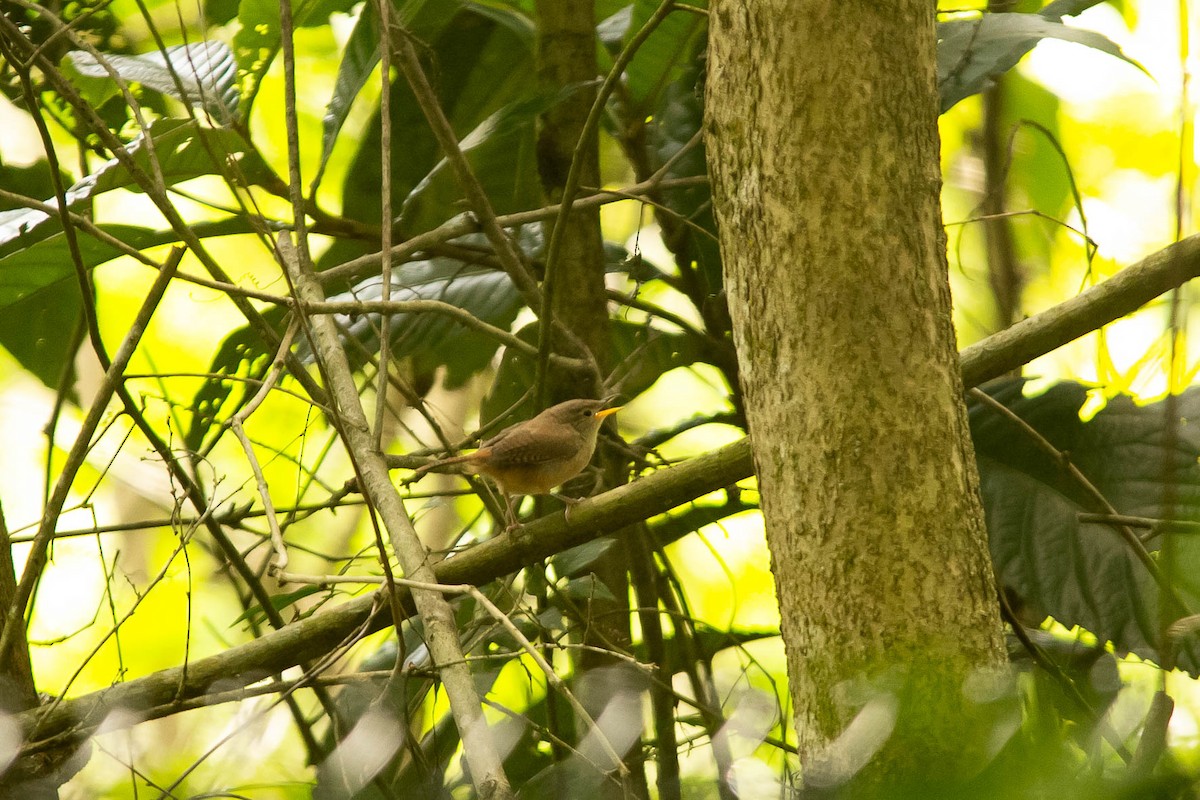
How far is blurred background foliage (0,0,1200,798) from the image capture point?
176cm

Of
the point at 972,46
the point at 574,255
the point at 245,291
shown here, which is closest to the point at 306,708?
the point at 574,255

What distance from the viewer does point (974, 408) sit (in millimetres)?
2627

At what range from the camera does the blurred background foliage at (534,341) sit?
1763 mm

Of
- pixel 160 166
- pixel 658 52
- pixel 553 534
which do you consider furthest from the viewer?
pixel 658 52

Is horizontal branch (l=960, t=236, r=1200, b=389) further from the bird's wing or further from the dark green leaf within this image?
the dark green leaf

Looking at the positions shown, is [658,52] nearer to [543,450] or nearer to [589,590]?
[543,450]

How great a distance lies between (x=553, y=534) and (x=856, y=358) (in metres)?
0.85

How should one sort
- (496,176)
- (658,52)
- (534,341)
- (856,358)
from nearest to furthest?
1. (856,358)
2. (658,52)
3. (534,341)
4. (496,176)

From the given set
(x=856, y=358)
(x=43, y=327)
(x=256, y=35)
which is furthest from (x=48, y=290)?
(x=856, y=358)

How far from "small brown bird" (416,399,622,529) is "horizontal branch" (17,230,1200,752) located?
0.51 m

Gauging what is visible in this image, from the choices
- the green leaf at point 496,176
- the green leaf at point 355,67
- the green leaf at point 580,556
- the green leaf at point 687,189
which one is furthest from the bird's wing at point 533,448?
the green leaf at point 496,176

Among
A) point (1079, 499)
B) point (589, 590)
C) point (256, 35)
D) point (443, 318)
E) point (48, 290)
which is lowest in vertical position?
point (589, 590)

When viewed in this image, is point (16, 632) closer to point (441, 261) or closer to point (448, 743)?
point (448, 743)

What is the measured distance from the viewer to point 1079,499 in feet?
7.99
